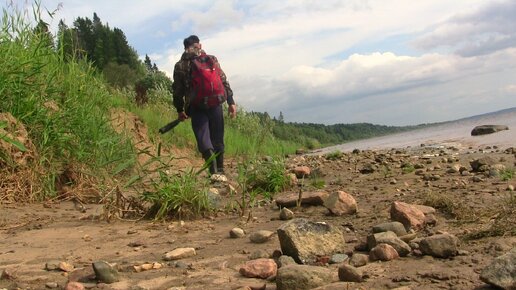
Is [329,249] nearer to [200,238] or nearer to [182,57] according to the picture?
[200,238]

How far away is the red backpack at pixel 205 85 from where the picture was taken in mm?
5965

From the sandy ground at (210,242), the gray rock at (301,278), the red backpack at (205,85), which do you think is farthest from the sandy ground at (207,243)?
the red backpack at (205,85)

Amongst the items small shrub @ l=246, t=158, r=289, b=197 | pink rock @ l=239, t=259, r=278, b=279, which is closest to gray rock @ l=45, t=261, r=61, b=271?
pink rock @ l=239, t=259, r=278, b=279

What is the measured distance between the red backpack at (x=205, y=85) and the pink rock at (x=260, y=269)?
3944 millimetres

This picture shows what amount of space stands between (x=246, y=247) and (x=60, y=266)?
99 cm

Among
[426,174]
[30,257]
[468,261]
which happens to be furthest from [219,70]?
[468,261]

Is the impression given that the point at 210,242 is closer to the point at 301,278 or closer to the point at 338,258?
the point at 338,258

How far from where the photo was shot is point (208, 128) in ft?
20.1

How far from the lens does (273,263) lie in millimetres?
Result: 2232

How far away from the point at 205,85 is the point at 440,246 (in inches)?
166

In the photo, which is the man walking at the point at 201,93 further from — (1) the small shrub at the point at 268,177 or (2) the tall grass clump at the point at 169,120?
(1) the small shrub at the point at 268,177

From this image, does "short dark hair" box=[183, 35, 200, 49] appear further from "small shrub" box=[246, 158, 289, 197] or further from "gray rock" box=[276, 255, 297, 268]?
"gray rock" box=[276, 255, 297, 268]

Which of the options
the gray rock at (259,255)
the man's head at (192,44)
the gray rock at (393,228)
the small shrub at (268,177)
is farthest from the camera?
the man's head at (192,44)

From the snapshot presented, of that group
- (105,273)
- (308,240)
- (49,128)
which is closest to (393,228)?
(308,240)
